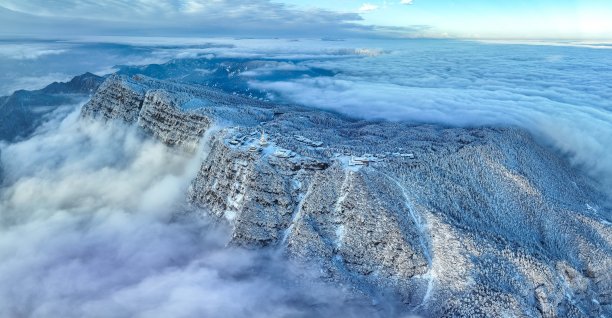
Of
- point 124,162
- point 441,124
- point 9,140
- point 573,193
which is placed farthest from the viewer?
point 9,140

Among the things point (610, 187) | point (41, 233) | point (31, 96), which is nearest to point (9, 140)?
point (31, 96)

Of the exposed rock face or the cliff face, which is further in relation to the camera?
the exposed rock face

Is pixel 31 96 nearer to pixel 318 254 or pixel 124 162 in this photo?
pixel 124 162

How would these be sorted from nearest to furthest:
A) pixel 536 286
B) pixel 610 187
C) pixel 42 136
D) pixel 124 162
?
pixel 536 286 → pixel 610 187 → pixel 124 162 → pixel 42 136

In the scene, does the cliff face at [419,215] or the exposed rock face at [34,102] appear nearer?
the cliff face at [419,215]

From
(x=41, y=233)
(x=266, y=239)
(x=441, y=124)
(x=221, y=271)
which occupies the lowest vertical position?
(x=41, y=233)

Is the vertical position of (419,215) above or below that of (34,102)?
above

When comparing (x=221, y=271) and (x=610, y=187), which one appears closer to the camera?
(x=221, y=271)

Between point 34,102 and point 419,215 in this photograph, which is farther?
point 34,102
